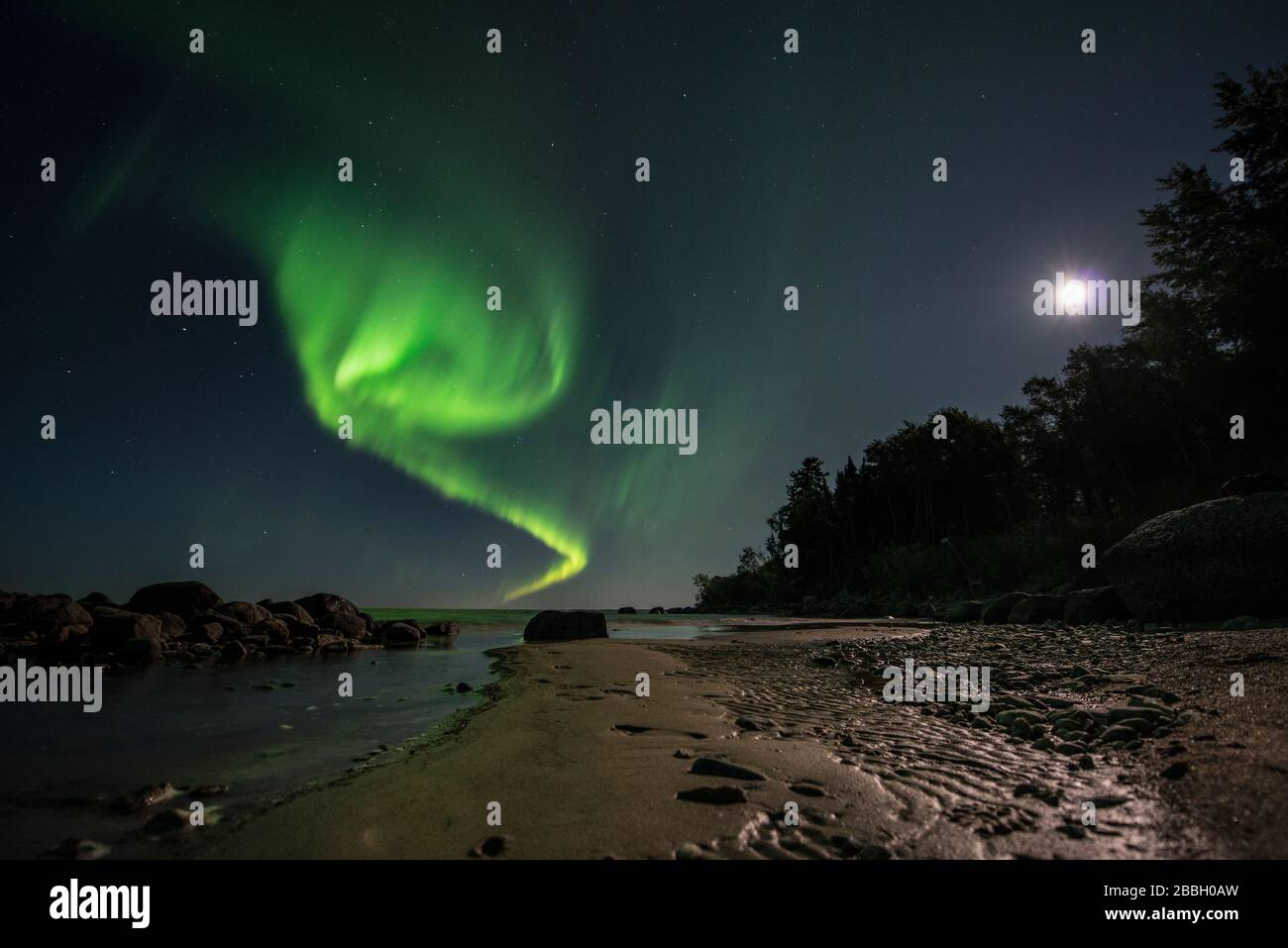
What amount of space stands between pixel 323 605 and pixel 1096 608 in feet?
96.0

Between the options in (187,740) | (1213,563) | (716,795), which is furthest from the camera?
(1213,563)

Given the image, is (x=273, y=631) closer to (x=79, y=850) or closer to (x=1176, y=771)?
(x=79, y=850)

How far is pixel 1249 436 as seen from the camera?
29578 mm

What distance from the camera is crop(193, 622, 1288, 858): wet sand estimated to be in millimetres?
2504

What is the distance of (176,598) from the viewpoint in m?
19.7

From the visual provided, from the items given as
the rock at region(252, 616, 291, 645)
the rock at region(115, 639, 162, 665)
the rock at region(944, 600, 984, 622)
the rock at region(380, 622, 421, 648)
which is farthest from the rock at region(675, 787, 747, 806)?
the rock at region(944, 600, 984, 622)

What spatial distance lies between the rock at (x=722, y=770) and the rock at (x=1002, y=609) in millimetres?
19952

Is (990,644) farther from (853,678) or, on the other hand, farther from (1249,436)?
(1249,436)

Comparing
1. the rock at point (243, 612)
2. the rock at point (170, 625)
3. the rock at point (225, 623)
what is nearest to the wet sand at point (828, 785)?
the rock at point (225, 623)

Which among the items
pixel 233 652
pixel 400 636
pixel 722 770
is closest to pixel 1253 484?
pixel 722 770

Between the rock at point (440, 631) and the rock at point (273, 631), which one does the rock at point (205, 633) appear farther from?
the rock at point (440, 631)

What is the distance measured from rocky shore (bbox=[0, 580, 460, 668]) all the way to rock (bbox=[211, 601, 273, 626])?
30mm

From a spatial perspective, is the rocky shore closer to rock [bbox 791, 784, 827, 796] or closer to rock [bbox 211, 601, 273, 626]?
rock [bbox 211, 601, 273, 626]

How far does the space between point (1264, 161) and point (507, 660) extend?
43.0 meters
